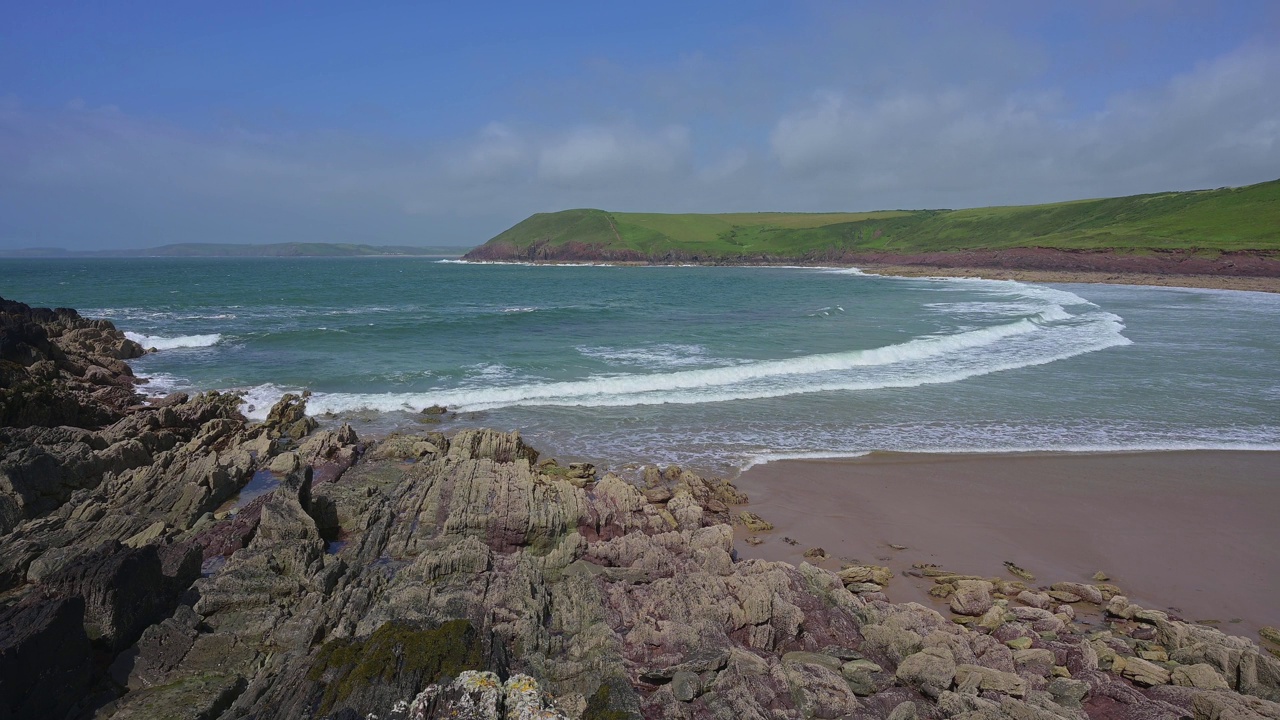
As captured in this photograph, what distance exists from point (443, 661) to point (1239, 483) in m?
16.1

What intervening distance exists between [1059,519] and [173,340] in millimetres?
34733

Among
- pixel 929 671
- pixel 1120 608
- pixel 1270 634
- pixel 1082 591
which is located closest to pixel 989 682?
pixel 929 671

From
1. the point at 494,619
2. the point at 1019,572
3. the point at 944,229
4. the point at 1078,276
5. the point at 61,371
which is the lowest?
the point at 1019,572

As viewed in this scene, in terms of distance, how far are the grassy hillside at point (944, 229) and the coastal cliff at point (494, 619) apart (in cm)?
9037

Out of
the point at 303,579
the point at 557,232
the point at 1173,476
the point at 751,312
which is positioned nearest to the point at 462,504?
the point at 303,579

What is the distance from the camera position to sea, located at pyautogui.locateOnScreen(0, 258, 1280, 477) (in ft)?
54.7

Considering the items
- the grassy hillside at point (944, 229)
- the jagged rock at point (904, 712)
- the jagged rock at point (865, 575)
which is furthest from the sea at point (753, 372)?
the grassy hillside at point (944, 229)

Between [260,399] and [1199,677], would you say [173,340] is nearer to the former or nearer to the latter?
[260,399]

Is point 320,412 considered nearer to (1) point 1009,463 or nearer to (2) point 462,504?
(2) point 462,504

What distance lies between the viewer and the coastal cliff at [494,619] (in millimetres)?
5812

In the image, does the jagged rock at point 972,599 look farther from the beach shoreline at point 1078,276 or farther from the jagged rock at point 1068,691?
the beach shoreline at point 1078,276

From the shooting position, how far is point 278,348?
28766mm

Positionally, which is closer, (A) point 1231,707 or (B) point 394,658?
(B) point 394,658

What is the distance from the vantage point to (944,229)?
5359 inches
